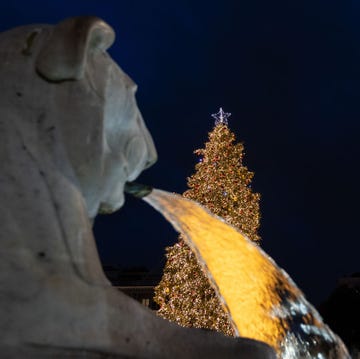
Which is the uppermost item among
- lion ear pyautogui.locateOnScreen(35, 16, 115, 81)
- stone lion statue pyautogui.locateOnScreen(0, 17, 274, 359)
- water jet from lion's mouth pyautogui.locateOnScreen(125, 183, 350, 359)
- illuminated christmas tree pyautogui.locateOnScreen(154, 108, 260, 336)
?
lion ear pyautogui.locateOnScreen(35, 16, 115, 81)

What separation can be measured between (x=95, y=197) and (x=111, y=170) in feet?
0.41

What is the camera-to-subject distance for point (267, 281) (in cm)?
348

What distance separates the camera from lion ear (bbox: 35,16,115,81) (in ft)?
5.99

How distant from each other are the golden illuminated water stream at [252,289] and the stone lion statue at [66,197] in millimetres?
1429

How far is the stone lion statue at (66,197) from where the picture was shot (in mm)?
1453

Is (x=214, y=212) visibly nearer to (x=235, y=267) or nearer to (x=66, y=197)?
(x=235, y=267)

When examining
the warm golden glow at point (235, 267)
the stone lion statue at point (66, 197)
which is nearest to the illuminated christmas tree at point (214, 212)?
the warm golden glow at point (235, 267)

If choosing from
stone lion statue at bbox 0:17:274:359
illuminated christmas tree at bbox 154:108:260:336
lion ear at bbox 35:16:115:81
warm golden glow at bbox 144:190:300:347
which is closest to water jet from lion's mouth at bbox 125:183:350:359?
warm golden glow at bbox 144:190:300:347

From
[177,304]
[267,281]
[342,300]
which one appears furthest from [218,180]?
[342,300]

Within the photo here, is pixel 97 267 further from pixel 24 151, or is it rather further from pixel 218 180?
pixel 218 180

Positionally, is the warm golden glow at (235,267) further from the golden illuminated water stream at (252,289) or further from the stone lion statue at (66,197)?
the stone lion statue at (66,197)

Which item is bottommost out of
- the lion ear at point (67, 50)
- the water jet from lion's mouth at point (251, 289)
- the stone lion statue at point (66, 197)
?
the water jet from lion's mouth at point (251, 289)

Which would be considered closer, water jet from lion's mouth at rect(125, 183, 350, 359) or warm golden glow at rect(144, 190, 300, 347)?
water jet from lion's mouth at rect(125, 183, 350, 359)

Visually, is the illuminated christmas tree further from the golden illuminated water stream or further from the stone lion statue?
Answer: the stone lion statue
